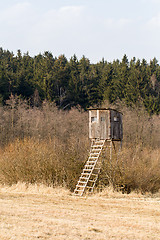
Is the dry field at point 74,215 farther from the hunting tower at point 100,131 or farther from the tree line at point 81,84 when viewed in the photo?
the tree line at point 81,84

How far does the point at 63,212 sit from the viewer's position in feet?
46.0

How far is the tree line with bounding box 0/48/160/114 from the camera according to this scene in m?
58.5

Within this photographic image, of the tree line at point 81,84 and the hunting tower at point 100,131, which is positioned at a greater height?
the tree line at point 81,84

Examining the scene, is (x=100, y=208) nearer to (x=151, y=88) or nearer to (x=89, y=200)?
(x=89, y=200)

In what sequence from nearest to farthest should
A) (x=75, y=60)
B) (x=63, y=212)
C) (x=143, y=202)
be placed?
(x=63, y=212) < (x=143, y=202) < (x=75, y=60)

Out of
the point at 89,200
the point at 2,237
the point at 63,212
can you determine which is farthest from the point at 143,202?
the point at 2,237

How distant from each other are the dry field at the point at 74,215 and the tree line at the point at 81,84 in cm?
3769

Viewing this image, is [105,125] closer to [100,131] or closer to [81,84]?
[100,131]

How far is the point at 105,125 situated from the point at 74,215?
28.4 ft

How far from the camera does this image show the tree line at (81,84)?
5853 centimetres

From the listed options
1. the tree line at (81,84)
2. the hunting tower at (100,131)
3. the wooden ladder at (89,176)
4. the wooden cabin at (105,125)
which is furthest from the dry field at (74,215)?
the tree line at (81,84)

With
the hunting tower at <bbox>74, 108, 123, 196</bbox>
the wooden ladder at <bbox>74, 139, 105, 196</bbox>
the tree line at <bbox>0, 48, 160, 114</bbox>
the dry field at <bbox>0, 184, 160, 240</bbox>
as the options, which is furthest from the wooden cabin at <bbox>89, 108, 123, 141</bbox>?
the tree line at <bbox>0, 48, 160, 114</bbox>

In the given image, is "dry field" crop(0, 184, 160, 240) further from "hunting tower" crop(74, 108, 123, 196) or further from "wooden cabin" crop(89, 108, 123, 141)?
"wooden cabin" crop(89, 108, 123, 141)

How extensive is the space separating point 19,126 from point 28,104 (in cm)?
1005
